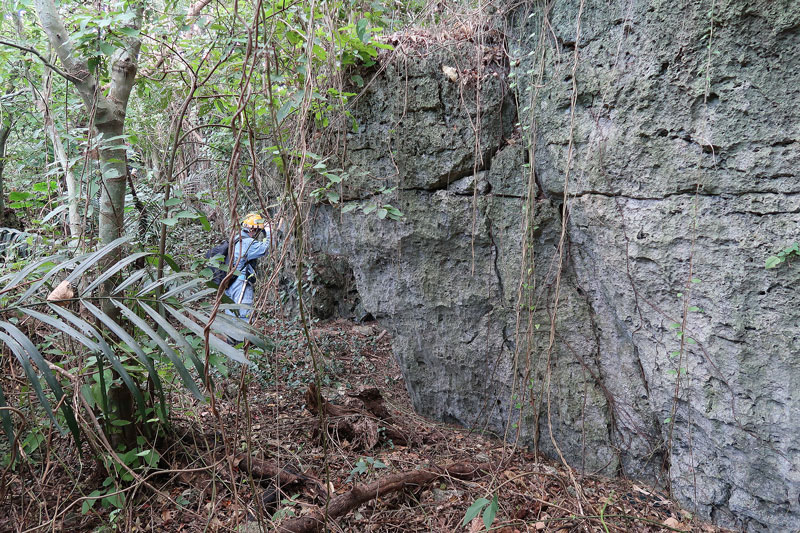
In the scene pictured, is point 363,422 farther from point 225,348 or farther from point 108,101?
point 108,101

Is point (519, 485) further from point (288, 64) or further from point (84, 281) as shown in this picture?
point (288, 64)

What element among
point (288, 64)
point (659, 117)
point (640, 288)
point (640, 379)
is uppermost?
point (288, 64)

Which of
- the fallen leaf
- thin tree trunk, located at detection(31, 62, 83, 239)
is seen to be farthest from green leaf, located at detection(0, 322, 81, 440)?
the fallen leaf

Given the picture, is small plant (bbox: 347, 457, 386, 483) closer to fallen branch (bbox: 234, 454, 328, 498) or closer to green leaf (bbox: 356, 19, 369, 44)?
fallen branch (bbox: 234, 454, 328, 498)

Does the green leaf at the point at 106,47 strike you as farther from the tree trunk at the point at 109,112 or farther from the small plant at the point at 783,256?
the small plant at the point at 783,256

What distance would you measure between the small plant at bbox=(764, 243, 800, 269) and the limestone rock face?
35 mm

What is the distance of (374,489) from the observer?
7.27ft

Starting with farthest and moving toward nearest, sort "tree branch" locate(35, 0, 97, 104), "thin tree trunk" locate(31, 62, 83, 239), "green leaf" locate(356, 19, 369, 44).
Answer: "green leaf" locate(356, 19, 369, 44) → "thin tree trunk" locate(31, 62, 83, 239) → "tree branch" locate(35, 0, 97, 104)

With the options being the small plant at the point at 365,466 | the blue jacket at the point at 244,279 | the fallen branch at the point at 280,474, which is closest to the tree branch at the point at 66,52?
the fallen branch at the point at 280,474

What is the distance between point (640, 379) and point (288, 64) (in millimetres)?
2568

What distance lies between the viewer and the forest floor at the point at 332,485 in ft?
6.71

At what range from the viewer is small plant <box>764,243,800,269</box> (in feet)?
Result: 6.27

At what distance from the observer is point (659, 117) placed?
219 cm

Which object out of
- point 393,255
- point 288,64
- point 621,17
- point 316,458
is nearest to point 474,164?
point 393,255
